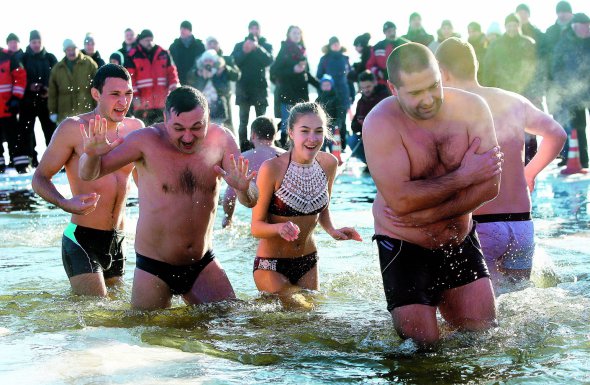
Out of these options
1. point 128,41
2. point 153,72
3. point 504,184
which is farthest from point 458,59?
point 128,41

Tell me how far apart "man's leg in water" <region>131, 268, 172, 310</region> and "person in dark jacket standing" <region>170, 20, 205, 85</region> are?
10809 millimetres

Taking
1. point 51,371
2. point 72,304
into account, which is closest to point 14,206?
point 72,304

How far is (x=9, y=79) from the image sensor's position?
15805 mm

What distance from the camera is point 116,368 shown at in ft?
15.1

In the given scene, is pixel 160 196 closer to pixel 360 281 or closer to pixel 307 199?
pixel 307 199

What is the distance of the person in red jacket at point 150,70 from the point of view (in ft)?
50.5

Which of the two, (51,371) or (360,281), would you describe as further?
(360,281)

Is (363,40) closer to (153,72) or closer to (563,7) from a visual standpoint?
(153,72)

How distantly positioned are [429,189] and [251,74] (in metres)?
11.9

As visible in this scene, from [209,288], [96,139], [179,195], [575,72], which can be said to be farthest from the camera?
[575,72]

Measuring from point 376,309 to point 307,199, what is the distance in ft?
2.95

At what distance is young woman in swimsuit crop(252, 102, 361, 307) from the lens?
6.57 m

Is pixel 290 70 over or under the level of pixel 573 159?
over

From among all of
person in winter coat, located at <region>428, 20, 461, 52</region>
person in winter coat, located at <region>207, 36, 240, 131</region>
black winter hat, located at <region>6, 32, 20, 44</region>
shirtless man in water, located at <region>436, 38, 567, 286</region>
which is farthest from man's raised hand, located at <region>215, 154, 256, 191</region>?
black winter hat, located at <region>6, 32, 20, 44</region>
